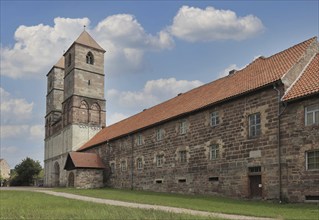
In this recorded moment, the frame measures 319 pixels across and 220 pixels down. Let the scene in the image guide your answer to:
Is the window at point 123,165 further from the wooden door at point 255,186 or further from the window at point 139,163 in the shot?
the wooden door at point 255,186

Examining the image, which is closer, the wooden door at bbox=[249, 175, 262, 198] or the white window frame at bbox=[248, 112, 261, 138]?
the wooden door at bbox=[249, 175, 262, 198]

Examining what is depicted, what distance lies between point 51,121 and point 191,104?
42186mm

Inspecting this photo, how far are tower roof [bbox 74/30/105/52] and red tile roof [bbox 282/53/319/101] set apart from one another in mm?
39899

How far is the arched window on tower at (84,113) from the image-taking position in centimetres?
5409

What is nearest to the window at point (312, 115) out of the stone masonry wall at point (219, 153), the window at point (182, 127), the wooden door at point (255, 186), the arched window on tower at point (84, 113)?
the stone masonry wall at point (219, 153)

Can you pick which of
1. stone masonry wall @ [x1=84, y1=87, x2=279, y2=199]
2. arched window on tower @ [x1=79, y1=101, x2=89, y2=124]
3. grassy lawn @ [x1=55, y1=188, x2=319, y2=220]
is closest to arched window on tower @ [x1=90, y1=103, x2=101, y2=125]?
arched window on tower @ [x1=79, y1=101, x2=89, y2=124]

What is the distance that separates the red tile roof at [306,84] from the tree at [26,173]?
210ft

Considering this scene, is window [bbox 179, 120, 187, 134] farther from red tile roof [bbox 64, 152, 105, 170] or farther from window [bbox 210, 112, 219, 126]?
red tile roof [bbox 64, 152, 105, 170]

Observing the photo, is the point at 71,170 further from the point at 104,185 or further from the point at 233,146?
the point at 233,146

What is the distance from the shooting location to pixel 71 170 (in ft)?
135

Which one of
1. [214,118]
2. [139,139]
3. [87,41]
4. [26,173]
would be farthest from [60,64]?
[214,118]

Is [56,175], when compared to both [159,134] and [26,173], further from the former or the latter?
[159,134]

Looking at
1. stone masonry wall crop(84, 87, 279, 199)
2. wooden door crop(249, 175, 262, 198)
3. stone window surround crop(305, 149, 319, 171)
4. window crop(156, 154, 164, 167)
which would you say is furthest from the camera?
window crop(156, 154, 164, 167)

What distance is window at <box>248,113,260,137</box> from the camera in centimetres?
2142
